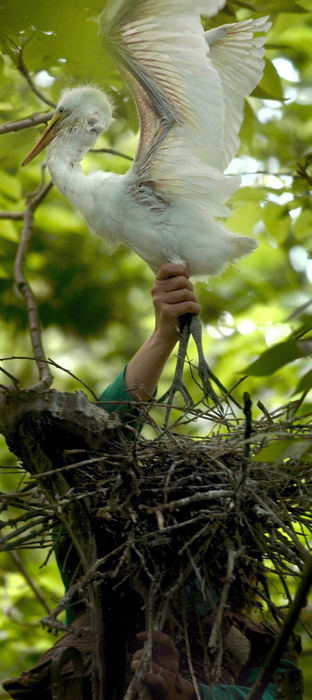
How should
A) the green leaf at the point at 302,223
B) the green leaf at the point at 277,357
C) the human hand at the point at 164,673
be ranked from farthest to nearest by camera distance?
the green leaf at the point at 302,223 → the human hand at the point at 164,673 → the green leaf at the point at 277,357

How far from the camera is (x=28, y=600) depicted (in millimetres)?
3189

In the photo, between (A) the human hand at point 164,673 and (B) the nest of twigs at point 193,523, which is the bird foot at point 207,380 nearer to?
(B) the nest of twigs at point 193,523

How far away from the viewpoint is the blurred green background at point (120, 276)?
2.41 m

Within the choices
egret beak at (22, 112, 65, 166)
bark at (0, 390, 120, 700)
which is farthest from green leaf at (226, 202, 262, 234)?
bark at (0, 390, 120, 700)

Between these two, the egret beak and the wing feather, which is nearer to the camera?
the wing feather

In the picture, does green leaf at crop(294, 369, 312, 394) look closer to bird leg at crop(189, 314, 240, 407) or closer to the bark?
the bark

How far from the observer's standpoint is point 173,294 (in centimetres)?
186

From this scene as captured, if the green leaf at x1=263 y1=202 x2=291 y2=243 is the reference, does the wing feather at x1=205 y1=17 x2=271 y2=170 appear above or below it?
above

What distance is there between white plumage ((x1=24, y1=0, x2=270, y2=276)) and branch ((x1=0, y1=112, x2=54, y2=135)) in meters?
0.17

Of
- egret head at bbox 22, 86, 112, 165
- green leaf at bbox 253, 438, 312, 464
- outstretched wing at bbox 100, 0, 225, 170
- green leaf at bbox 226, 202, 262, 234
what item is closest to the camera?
green leaf at bbox 253, 438, 312, 464

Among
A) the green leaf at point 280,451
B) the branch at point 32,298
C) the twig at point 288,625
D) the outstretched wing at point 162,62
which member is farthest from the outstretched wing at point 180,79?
the twig at point 288,625

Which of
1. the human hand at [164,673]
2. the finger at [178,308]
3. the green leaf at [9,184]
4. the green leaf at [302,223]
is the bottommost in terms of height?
the human hand at [164,673]

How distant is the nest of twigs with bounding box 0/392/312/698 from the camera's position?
1161 mm

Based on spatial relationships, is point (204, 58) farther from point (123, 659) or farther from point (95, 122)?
point (123, 659)
